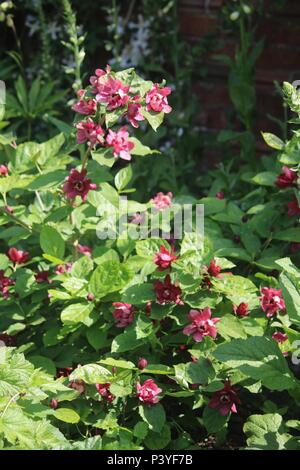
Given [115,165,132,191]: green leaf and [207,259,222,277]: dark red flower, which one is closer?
[207,259,222,277]: dark red flower

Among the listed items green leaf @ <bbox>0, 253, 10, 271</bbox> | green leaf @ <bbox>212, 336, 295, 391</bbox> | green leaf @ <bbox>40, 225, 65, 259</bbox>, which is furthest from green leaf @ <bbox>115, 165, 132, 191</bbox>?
green leaf @ <bbox>212, 336, 295, 391</bbox>

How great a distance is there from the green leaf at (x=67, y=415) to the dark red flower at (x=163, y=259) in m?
0.40

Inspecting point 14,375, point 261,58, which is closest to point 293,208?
point 14,375

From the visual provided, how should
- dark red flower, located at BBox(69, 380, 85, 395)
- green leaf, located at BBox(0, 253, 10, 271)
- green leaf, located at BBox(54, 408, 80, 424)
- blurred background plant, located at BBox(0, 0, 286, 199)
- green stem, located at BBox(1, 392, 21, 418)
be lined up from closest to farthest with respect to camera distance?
green stem, located at BBox(1, 392, 21, 418) < green leaf, located at BBox(54, 408, 80, 424) < dark red flower, located at BBox(69, 380, 85, 395) < green leaf, located at BBox(0, 253, 10, 271) < blurred background plant, located at BBox(0, 0, 286, 199)

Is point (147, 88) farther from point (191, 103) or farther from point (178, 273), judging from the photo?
point (191, 103)

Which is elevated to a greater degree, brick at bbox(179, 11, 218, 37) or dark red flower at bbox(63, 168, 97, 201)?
brick at bbox(179, 11, 218, 37)

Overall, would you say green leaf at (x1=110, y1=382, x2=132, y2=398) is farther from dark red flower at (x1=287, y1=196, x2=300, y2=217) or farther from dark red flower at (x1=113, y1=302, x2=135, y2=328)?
dark red flower at (x1=287, y1=196, x2=300, y2=217)

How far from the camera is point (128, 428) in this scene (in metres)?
1.91

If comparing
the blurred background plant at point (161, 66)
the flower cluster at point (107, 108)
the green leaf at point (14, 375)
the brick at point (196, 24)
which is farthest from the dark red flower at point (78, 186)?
the brick at point (196, 24)

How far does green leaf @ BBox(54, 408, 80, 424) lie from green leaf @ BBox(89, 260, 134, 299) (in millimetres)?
308

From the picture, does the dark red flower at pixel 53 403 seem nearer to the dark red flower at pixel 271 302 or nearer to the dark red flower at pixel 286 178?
the dark red flower at pixel 271 302

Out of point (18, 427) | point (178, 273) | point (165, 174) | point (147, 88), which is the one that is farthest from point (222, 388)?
point (165, 174)

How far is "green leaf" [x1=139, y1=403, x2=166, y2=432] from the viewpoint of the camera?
5.89ft

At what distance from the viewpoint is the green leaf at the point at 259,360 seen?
1670 mm
